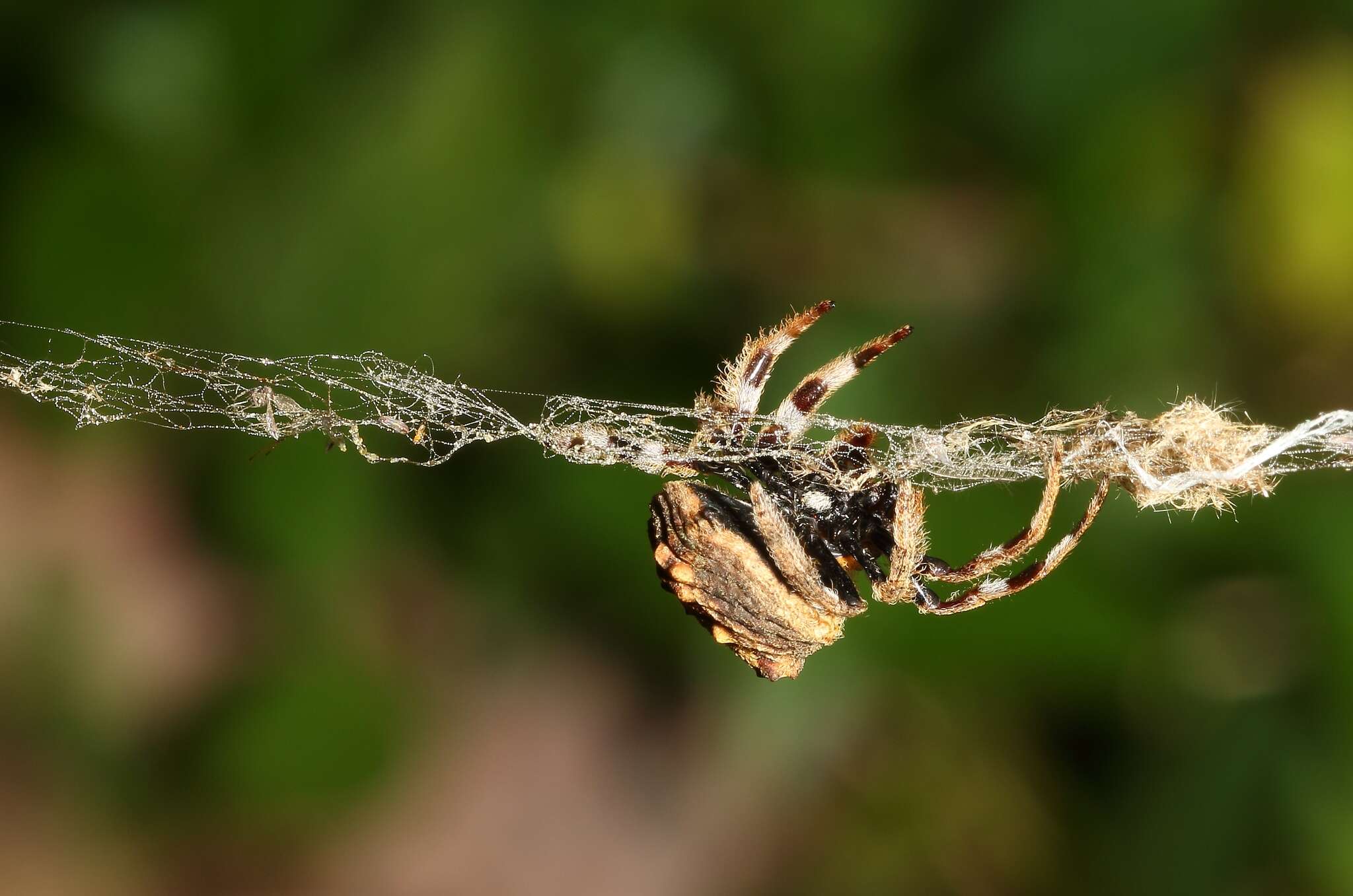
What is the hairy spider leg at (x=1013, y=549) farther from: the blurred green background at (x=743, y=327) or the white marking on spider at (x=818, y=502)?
the blurred green background at (x=743, y=327)

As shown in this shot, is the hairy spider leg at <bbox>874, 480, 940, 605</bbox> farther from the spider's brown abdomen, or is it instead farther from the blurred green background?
the blurred green background

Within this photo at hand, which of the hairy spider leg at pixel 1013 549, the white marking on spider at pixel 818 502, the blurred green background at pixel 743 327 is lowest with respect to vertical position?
the hairy spider leg at pixel 1013 549

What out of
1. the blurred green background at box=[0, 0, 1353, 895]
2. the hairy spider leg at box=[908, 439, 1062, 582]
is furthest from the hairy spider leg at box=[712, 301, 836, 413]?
the blurred green background at box=[0, 0, 1353, 895]

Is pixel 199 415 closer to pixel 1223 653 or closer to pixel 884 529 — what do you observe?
pixel 884 529

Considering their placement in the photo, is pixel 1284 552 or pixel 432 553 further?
pixel 432 553

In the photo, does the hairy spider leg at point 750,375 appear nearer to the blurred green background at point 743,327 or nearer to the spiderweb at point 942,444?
the spiderweb at point 942,444

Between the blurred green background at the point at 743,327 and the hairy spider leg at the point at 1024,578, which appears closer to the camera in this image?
the hairy spider leg at the point at 1024,578

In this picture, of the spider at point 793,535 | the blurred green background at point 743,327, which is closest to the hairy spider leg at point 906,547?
the spider at point 793,535

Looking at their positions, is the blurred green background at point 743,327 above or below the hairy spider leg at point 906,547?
above

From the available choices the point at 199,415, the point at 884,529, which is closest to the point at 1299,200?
the point at 884,529
